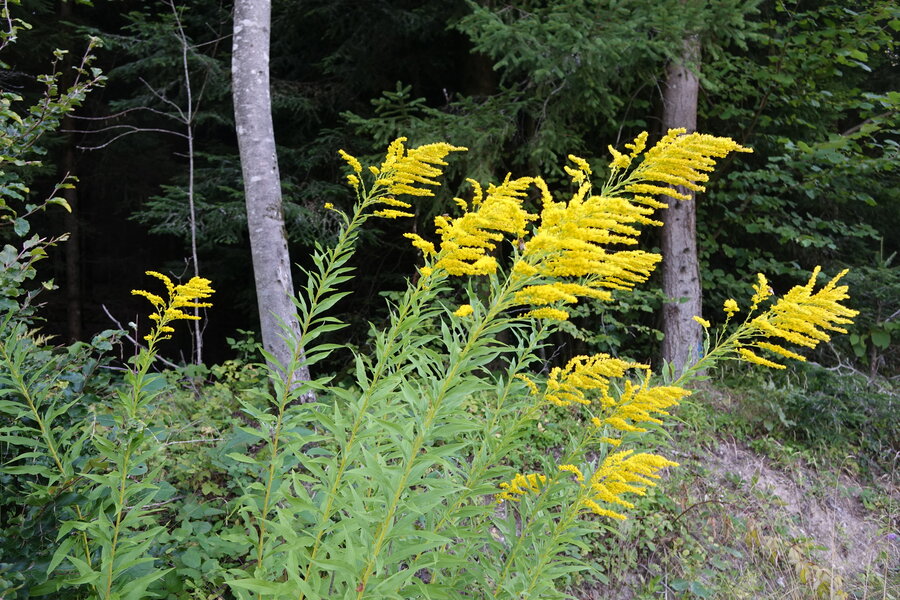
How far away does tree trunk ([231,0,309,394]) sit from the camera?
4.54m

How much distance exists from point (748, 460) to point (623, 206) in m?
4.44

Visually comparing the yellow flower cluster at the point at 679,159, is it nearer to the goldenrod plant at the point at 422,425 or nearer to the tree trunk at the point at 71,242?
the goldenrod plant at the point at 422,425

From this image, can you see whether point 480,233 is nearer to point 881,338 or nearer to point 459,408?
point 459,408

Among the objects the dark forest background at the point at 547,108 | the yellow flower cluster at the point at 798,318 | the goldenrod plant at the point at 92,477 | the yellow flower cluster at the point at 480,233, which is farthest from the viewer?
the dark forest background at the point at 547,108

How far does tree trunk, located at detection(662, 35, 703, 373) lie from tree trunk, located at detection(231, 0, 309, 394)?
13.3 ft

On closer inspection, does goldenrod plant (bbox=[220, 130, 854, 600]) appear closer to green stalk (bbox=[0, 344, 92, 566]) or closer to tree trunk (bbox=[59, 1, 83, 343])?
green stalk (bbox=[0, 344, 92, 566])

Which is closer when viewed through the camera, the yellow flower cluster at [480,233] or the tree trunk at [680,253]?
the yellow flower cluster at [480,233]

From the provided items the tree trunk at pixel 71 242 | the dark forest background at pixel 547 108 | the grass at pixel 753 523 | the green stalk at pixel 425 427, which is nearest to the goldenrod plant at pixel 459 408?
the green stalk at pixel 425 427

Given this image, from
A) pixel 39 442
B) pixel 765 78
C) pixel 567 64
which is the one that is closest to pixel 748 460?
pixel 567 64

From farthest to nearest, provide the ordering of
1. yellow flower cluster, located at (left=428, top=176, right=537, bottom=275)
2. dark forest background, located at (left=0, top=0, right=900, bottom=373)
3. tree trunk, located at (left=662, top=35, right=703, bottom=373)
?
tree trunk, located at (left=662, top=35, right=703, bottom=373) < dark forest background, located at (left=0, top=0, right=900, bottom=373) < yellow flower cluster, located at (left=428, top=176, right=537, bottom=275)

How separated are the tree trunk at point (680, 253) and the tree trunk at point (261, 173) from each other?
4040 millimetres

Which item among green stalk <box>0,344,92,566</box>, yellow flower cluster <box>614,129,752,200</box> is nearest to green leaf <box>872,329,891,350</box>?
yellow flower cluster <box>614,129,752,200</box>

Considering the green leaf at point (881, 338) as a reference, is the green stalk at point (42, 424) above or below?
above

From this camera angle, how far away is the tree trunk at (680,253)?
643 centimetres
